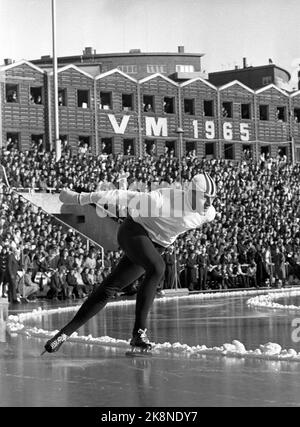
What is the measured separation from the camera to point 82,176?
3338 cm

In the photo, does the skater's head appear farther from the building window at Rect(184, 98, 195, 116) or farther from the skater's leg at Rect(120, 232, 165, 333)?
the building window at Rect(184, 98, 195, 116)

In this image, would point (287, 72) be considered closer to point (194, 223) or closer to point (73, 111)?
point (73, 111)

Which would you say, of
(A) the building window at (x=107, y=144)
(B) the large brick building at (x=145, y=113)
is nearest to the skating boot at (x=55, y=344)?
(B) the large brick building at (x=145, y=113)

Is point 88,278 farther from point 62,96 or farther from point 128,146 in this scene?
point 128,146

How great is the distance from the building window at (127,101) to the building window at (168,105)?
3031mm

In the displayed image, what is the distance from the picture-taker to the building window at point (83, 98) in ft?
169

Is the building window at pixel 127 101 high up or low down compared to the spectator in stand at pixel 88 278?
up

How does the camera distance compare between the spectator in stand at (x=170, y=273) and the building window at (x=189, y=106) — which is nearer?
the spectator in stand at (x=170, y=273)

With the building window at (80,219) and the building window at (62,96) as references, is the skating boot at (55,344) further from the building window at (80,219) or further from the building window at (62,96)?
the building window at (62,96)

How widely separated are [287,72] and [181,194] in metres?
71.5

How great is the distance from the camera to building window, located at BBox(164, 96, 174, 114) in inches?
2225

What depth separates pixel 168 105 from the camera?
56.7 metres

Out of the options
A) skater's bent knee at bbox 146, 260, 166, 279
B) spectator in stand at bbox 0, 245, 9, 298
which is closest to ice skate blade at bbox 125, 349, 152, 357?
skater's bent knee at bbox 146, 260, 166, 279

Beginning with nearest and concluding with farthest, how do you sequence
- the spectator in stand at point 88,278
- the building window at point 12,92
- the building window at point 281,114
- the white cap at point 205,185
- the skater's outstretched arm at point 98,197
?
the skater's outstretched arm at point 98,197
the white cap at point 205,185
the spectator in stand at point 88,278
the building window at point 12,92
the building window at point 281,114
